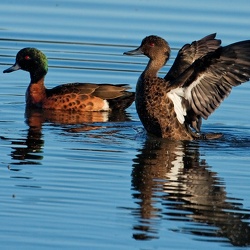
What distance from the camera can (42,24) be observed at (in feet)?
56.4

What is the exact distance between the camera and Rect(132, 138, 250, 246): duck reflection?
317 inches

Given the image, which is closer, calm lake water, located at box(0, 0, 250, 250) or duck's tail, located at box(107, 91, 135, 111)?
calm lake water, located at box(0, 0, 250, 250)

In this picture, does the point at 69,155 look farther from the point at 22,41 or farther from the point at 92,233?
the point at 22,41

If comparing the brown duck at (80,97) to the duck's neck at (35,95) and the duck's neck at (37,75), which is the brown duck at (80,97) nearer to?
the duck's neck at (35,95)

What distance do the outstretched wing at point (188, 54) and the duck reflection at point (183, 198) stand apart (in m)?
1.09

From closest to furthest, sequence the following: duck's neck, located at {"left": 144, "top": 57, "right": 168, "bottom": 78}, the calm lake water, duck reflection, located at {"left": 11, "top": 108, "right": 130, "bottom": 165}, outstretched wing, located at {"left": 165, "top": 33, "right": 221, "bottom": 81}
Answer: the calm lake water < duck reflection, located at {"left": 11, "top": 108, "right": 130, "bottom": 165} < duck's neck, located at {"left": 144, "top": 57, "right": 168, "bottom": 78} < outstretched wing, located at {"left": 165, "top": 33, "right": 221, "bottom": 81}

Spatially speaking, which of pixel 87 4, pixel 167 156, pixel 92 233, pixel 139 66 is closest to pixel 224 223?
pixel 92 233

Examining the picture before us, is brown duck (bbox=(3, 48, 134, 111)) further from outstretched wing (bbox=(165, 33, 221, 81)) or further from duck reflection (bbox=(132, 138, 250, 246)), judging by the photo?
duck reflection (bbox=(132, 138, 250, 246))

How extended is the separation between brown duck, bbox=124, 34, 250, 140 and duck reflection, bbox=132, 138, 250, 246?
0.45 m

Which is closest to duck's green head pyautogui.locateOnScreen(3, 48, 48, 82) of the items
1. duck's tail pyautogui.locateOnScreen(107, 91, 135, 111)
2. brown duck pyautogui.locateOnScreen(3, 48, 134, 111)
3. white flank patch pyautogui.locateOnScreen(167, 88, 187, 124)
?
brown duck pyautogui.locateOnScreen(3, 48, 134, 111)

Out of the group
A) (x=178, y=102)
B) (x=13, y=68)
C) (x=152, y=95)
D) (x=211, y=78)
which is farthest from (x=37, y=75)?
(x=211, y=78)

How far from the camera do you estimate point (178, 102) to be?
11.4 meters

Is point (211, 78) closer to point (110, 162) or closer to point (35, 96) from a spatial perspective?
point (110, 162)

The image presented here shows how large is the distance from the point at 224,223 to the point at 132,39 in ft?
27.7
